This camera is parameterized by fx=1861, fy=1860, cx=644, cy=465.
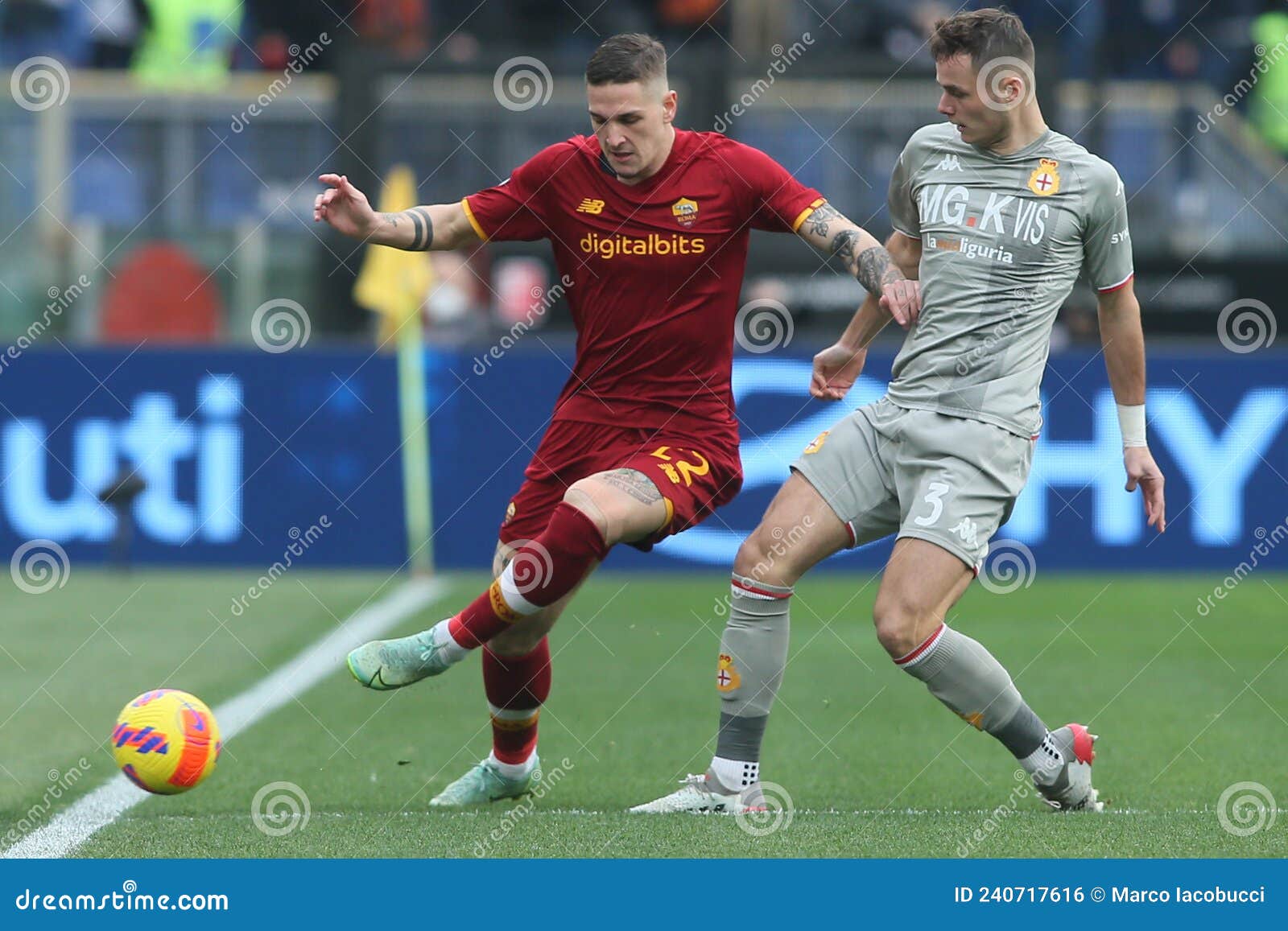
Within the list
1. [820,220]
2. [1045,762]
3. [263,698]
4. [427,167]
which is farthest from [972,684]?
[427,167]

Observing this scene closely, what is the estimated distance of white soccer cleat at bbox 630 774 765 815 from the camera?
5.56 meters

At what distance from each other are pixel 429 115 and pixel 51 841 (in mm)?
9950

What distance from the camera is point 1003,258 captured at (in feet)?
17.5

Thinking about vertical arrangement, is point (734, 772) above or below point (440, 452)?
above

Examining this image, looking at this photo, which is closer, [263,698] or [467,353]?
[263,698]

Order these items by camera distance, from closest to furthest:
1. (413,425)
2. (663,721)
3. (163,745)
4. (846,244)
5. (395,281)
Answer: (163,745), (846,244), (663,721), (413,425), (395,281)

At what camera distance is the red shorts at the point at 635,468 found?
5.59 metres

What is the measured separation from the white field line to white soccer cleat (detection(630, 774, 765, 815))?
63.9 inches

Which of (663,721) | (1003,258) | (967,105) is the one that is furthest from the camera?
(663,721)

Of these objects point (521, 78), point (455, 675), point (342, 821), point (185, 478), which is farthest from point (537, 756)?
point (521, 78)

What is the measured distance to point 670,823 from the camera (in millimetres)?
5289

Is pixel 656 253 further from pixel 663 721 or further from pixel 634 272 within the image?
pixel 663 721

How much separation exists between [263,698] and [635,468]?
309 centimetres

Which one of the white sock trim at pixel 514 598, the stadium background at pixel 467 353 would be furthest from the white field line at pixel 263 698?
the white sock trim at pixel 514 598
